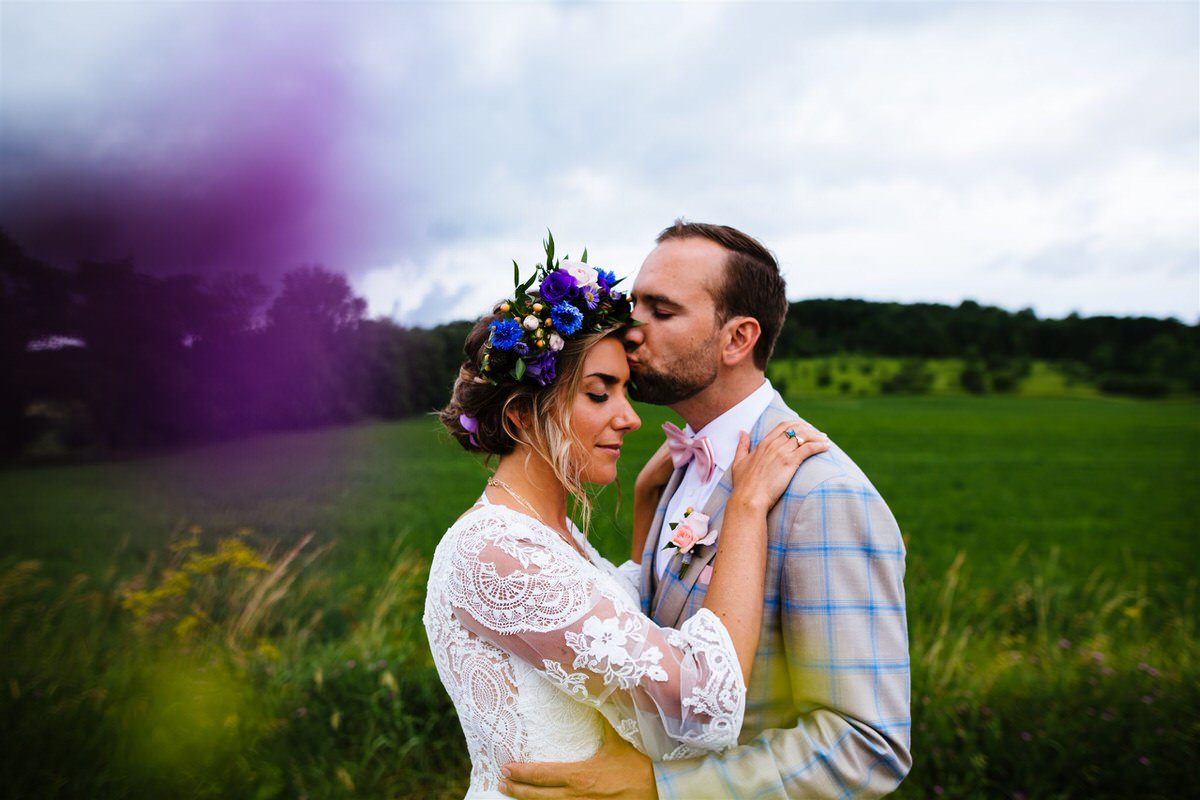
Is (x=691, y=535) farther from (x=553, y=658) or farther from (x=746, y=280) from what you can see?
(x=746, y=280)

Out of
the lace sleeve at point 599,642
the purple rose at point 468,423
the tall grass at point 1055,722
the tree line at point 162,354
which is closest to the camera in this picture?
the lace sleeve at point 599,642

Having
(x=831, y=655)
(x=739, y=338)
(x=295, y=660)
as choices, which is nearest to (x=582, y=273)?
(x=739, y=338)

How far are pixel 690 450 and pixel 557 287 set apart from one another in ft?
3.36

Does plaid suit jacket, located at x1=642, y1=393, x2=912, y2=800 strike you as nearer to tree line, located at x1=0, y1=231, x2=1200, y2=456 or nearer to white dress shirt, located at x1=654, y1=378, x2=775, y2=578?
white dress shirt, located at x1=654, y1=378, x2=775, y2=578

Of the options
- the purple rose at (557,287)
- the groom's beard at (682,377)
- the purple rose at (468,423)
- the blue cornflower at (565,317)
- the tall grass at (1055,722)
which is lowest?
the tall grass at (1055,722)

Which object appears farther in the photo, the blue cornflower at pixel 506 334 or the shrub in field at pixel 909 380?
the shrub in field at pixel 909 380

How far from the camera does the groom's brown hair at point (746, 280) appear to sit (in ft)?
9.70

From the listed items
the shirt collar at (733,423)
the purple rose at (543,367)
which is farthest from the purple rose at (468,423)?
the shirt collar at (733,423)

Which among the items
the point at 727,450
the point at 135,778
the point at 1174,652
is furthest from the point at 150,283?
the point at 1174,652

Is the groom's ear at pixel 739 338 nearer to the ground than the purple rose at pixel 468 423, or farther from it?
farther from it

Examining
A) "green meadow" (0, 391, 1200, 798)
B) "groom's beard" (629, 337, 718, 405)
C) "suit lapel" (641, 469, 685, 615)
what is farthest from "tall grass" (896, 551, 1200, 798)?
"groom's beard" (629, 337, 718, 405)

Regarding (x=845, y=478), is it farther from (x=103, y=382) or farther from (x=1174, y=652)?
(x=1174, y=652)

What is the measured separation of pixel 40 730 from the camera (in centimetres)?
396

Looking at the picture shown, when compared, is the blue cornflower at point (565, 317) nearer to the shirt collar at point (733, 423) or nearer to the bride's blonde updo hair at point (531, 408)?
the bride's blonde updo hair at point (531, 408)
